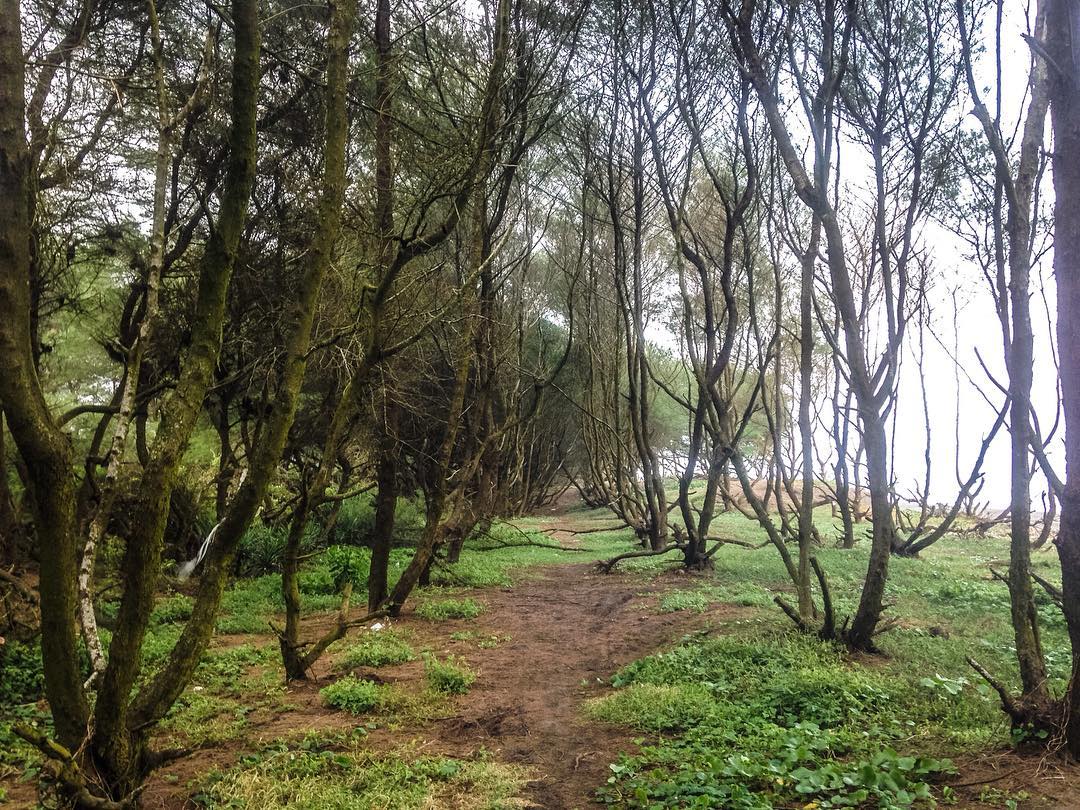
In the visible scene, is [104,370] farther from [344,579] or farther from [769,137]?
[769,137]

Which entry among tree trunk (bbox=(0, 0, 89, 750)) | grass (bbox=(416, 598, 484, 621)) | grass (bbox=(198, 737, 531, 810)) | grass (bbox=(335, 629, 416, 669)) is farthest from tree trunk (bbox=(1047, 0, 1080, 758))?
grass (bbox=(416, 598, 484, 621))

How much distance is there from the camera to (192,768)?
3988 millimetres

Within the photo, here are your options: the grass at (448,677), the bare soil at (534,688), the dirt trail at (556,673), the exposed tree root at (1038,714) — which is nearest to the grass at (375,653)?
the bare soil at (534,688)

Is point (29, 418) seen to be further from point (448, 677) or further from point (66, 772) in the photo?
point (448, 677)

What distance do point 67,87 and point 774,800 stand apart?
7951mm

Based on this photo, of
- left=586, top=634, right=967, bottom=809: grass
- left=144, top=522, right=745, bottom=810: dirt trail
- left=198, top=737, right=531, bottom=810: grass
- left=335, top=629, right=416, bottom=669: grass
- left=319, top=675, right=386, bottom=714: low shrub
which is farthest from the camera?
left=335, top=629, right=416, bottom=669: grass

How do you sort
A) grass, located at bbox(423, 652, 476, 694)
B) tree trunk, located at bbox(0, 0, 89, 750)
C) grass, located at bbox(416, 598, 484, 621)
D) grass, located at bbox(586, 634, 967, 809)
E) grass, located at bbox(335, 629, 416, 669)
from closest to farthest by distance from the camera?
tree trunk, located at bbox(0, 0, 89, 750)
grass, located at bbox(586, 634, 967, 809)
grass, located at bbox(423, 652, 476, 694)
grass, located at bbox(335, 629, 416, 669)
grass, located at bbox(416, 598, 484, 621)

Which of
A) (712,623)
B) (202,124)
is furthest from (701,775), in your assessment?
(202,124)

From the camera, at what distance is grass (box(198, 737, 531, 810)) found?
3.47m

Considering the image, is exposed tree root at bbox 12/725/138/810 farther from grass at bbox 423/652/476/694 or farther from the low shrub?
grass at bbox 423/652/476/694

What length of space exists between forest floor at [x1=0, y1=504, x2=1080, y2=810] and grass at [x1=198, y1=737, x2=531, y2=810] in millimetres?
13

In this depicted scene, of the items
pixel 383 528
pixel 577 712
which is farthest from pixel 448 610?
pixel 577 712

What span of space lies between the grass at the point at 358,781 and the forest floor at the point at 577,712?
0.01 m

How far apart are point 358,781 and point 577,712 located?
190 cm
